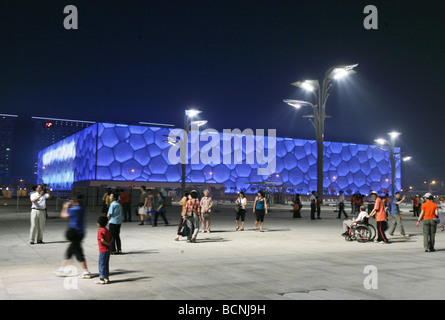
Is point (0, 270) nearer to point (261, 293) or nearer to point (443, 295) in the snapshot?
point (261, 293)

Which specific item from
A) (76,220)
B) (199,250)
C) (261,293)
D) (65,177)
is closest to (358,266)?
(261,293)

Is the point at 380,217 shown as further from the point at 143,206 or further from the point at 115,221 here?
the point at 143,206

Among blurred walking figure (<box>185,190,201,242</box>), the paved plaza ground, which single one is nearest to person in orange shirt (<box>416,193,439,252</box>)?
the paved plaza ground

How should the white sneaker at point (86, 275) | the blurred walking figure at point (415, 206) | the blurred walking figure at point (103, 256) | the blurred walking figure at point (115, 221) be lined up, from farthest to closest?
the blurred walking figure at point (415, 206) → the blurred walking figure at point (115, 221) → the white sneaker at point (86, 275) → the blurred walking figure at point (103, 256)

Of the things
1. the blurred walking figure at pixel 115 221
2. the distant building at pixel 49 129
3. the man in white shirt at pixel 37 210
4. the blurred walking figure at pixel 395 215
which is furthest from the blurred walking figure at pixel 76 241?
the distant building at pixel 49 129

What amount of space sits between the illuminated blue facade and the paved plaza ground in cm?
4410

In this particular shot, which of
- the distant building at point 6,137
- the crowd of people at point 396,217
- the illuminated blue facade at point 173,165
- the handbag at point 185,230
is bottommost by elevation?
the handbag at point 185,230

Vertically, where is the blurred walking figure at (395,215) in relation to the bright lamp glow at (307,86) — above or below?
below

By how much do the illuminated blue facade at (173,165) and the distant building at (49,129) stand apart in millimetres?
75638

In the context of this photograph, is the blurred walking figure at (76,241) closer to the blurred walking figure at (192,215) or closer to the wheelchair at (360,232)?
the blurred walking figure at (192,215)

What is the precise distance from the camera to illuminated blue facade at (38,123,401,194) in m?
61.7

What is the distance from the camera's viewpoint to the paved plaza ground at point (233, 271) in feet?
18.0

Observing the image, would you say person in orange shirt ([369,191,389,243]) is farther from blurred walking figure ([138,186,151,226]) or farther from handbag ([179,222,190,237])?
blurred walking figure ([138,186,151,226])
